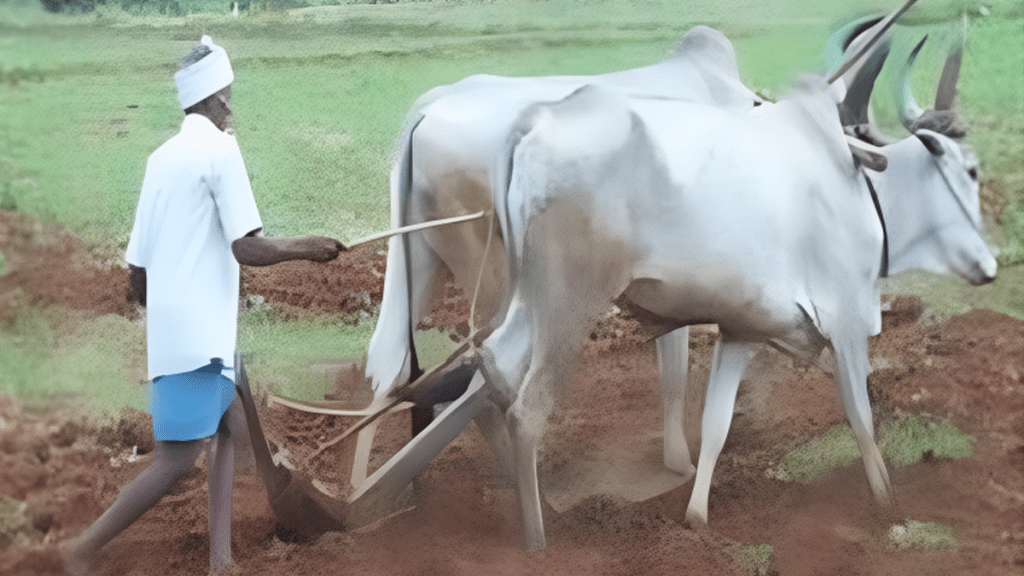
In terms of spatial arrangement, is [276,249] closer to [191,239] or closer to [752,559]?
[191,239]

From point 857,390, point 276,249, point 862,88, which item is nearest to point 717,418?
point 857,390

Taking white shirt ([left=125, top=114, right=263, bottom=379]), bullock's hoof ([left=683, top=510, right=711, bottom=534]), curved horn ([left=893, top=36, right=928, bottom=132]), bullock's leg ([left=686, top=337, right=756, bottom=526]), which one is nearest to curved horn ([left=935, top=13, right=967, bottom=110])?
curved horn ([left=893, top=36, right=928, bottom=132])

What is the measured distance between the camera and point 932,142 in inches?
150

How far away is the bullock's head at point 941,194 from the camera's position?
153 inches

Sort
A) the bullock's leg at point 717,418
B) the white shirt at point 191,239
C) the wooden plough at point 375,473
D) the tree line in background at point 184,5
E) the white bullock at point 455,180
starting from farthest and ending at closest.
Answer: the tree line in background at point 184,5 < the bullock's leg at point 717,418 < the white bullock at point 455,180 < the wooden plough at point 375,473 < the white shirt at point 191,239

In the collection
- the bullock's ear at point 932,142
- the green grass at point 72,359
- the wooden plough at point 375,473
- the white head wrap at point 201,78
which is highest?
the white head wrap at point 201,78

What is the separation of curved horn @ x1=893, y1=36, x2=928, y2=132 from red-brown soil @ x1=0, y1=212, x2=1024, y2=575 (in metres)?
1.13

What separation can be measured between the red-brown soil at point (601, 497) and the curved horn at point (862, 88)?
111 centimetres

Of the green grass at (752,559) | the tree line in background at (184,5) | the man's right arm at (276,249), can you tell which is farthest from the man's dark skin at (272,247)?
the tree line in background at (184,5)

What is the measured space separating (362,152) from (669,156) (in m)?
1.96

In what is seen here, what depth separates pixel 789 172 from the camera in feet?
12.1

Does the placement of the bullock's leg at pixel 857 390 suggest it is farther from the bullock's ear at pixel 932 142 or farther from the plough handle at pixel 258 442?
the plough handle at pixel 258 442

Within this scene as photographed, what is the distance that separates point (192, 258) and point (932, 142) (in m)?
2.57

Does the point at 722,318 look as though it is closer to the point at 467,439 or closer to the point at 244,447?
the point at 467,439
